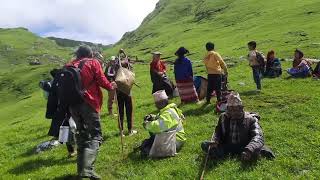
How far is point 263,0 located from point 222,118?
130645mm

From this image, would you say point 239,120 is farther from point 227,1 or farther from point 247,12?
point 227,1

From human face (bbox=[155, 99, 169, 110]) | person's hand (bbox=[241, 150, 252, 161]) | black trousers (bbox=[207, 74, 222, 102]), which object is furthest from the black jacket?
black trousers (bbox=[207, 74, 222, 102])

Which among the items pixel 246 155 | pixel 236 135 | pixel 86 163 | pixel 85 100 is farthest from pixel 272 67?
pixel 86 163

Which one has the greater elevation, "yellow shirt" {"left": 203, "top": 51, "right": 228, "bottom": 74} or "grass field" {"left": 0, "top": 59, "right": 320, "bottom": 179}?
"yellow shirt" {"left": 203, "top": 51, "right": 228, "bottom": 74}

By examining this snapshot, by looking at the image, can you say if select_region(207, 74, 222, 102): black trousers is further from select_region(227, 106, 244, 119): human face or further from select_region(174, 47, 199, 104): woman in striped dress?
select_region(227, 106, 244, 119): human face

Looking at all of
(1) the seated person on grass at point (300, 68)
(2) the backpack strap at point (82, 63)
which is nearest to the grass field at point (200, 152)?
(1) the seated person on grass at point (300, 68)

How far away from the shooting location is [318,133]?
16891mm

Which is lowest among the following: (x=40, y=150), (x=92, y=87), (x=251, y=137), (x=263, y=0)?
(x=40, y=150)

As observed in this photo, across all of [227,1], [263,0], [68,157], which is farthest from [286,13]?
[68,157]

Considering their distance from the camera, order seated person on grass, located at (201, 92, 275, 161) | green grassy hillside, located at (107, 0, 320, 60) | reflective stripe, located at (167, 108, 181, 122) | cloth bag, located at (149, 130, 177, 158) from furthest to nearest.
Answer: green grassy hillside, located at (107, 0, 320, 60) < reflective stripe, located at (167, 108, 181, 122) < cloth bag, located at (149, 130, 177, 158) < seated person on grass, located at (201, 92, 275, 161)

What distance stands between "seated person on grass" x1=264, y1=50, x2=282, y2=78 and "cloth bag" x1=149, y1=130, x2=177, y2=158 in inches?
710

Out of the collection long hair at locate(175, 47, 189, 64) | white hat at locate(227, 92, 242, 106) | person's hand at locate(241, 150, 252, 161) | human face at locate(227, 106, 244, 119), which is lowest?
person's hand at locate(241, 150, 252, 161)

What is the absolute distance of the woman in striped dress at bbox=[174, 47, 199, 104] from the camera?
24.4 m

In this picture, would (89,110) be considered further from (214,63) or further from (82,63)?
(214,63)
